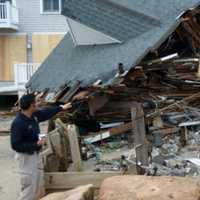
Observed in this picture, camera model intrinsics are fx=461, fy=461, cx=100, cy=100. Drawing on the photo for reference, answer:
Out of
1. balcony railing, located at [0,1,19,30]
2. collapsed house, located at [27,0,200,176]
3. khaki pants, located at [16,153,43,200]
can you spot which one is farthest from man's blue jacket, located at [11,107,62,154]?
balcony railing, located at [0,1,19,30]

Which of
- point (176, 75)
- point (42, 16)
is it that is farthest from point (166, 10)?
point (42, 16)

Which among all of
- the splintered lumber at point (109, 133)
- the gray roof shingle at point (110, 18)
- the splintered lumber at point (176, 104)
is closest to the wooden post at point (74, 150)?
the splintered lumber at point (109, 133)

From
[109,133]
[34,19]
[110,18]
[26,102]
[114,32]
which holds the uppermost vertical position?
[34,19]

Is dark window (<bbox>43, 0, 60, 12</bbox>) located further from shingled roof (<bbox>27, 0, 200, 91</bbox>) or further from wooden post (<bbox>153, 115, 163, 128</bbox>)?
wooden post (<bbox>153, 115, 163, 128</bbox>)

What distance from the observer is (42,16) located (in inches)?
1089

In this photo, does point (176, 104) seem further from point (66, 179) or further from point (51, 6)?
point (51, 6)

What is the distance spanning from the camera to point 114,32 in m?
15.1

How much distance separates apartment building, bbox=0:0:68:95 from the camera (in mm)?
26781

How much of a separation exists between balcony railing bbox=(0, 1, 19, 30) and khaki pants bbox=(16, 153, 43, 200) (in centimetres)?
2075

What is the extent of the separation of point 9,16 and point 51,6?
267cm

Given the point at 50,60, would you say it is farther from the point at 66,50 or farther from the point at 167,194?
the point at 167,194

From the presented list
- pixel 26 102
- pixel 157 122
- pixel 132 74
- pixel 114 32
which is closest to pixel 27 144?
pixel 26 102

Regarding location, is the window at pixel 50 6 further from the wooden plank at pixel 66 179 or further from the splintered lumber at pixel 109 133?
the wooden plank at pixel 66 179

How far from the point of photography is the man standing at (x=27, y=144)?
654 cm
